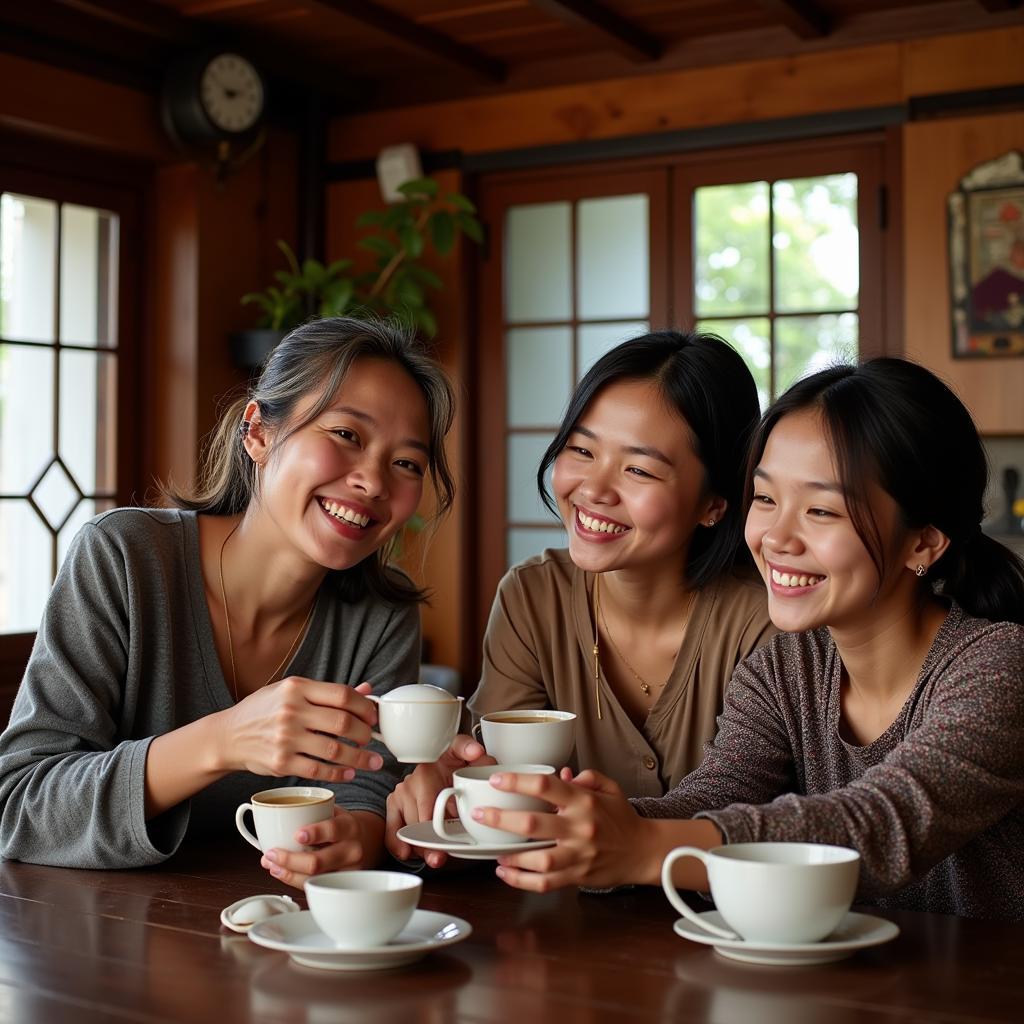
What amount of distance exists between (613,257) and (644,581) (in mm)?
2787

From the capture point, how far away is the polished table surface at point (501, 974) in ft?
3.63

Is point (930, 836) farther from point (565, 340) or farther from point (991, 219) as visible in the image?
point (565, 340)

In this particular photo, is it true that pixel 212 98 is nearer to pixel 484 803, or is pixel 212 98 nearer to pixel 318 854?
pixel 318 854

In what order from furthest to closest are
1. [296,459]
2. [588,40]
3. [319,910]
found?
1. [588,40]
2. [296,459]
3. [319,910]

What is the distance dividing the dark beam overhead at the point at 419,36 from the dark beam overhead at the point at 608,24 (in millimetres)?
502

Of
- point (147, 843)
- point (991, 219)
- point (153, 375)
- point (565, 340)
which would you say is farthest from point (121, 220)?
point (147, 843)

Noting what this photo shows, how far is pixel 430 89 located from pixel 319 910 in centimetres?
418

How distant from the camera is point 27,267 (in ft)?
14.5

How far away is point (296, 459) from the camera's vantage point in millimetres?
1864

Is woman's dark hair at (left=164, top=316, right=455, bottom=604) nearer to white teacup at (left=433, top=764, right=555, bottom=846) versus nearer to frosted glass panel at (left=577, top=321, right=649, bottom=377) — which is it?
white teacup at (left=433, top=764, right=555, bottom=846)

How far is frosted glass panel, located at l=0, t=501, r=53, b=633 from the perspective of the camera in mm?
4336

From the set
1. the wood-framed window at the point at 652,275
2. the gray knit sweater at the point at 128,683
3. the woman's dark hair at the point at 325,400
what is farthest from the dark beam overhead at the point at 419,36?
the gray knit sweater at the point at 128,683

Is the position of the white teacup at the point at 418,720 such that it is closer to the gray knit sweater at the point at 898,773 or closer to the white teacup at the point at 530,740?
the white teacup at the point at 530,740

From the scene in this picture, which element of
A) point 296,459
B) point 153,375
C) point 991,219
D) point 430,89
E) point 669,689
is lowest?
point 669,689
